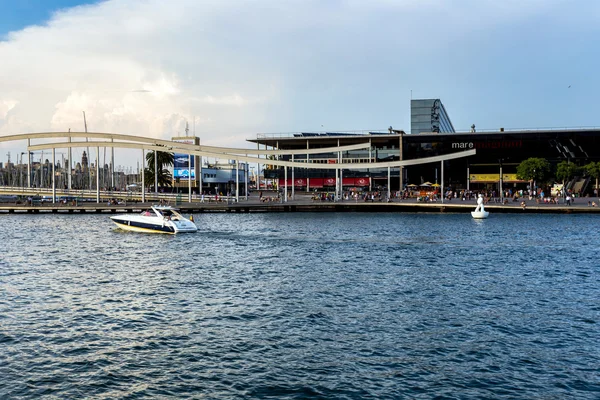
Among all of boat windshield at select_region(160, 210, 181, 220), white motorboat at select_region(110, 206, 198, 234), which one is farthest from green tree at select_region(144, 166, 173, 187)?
boat windshield at select_region(160, 210, 181, 220)

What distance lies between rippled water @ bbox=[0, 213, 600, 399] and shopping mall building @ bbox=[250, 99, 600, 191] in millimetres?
73366

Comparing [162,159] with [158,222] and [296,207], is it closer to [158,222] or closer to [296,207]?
[296,207]

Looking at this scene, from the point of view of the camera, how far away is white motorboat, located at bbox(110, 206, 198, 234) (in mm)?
56750

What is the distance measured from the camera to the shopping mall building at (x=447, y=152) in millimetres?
117500

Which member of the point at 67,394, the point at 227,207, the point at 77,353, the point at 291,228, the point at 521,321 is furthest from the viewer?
the point at 227,207

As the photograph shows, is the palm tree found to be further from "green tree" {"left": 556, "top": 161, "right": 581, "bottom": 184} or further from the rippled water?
the rippled water

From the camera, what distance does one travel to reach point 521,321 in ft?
72.1

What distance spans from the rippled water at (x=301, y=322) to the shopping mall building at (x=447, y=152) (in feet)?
241

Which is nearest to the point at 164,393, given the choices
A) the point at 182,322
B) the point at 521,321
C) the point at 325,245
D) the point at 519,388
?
the point at 182,322

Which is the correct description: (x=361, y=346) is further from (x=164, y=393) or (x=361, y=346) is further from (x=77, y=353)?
(x=77, y=353)

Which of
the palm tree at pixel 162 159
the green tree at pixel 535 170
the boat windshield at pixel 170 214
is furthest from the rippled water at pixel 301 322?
the palm tree at pixel 162 159

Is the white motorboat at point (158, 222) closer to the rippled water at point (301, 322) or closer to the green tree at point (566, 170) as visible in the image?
the rippled water at point (301, 322)

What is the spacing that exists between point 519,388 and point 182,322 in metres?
12.0

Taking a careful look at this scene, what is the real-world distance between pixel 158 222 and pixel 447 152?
84.4m
